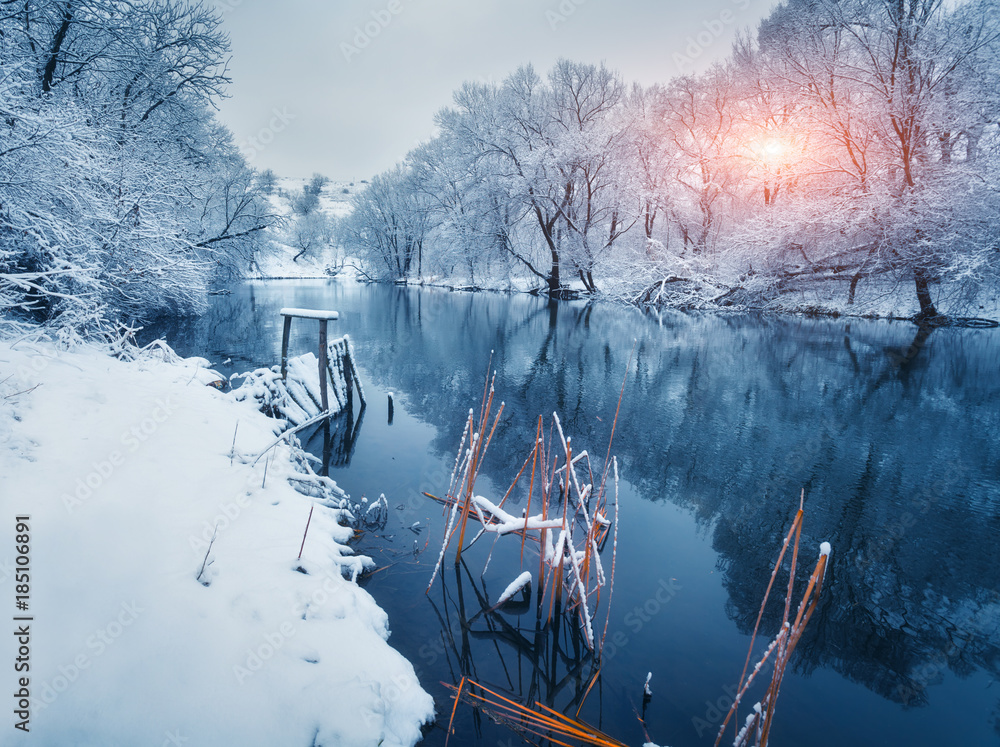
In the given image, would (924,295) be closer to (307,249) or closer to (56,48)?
(56,48)

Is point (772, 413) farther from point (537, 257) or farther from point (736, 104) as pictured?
point (537, 257)

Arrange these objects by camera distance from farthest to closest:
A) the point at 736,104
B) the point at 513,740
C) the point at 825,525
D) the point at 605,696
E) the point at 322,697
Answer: the point at 736,104 → the point at 825,525 → the point at 605,696 → the point at 513,740 → the point at 322,697

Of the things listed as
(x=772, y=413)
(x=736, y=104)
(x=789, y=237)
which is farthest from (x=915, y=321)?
(x=772, y=413)

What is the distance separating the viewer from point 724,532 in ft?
17.7

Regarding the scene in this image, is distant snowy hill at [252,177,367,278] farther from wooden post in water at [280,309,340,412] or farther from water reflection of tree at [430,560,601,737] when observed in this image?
water reflection of tree at [430,560,601,737]

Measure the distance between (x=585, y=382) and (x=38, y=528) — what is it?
10.1 meters

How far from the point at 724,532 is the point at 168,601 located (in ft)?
17.6

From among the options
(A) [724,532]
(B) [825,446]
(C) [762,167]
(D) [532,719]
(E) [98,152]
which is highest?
(C) [762,167]

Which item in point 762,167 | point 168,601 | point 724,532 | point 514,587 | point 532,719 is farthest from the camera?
point 762,167

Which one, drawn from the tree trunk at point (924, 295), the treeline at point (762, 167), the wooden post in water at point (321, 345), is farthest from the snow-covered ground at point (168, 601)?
the tree trunk at point (924, 295)

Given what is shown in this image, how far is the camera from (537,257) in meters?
39.8

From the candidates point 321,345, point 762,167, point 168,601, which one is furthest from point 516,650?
point 762,167

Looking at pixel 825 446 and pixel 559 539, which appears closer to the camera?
pixel 559 539

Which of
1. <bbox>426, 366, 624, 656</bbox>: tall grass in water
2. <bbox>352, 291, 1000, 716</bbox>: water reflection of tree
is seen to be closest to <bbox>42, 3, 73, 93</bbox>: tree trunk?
<bbox>352, 291, 1000, 716</bbox>: water reflection of tree
